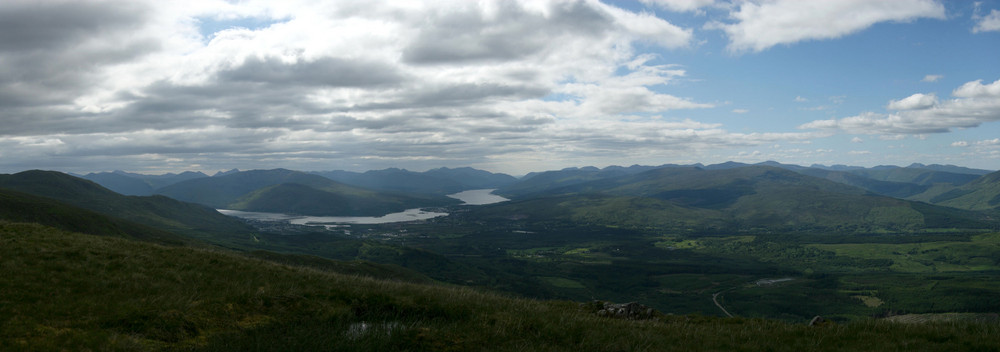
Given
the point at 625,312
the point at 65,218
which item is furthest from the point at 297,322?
the point at 65,218

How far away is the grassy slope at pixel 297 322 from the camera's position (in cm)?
1475

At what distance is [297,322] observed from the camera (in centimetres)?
1777

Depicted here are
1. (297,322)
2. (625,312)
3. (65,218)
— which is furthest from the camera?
(65,218)

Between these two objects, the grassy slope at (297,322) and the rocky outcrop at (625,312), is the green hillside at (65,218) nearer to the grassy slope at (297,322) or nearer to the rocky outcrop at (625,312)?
the grassy slope at (297,322)

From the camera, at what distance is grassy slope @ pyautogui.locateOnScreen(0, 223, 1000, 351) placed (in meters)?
14.8

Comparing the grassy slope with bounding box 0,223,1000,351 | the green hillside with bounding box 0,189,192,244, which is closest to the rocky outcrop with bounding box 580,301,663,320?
the grassy slope with bounding box 0,223,1000,351

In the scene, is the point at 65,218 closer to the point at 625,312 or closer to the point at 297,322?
the point at 297,322

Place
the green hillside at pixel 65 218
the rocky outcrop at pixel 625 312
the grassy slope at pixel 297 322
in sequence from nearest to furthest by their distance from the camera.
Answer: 1. the grassy slope at pixel 297 322
2. the rocky outcrop at pixel 625 312
3. the green hillside at pixel 65 218

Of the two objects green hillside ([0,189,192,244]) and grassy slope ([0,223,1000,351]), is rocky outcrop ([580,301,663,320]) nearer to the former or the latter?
grassy slope ([0,223,1000,351])

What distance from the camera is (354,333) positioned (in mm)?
15844

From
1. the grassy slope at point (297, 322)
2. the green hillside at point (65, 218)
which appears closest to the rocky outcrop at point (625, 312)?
the grassy slope at point (297, 322)

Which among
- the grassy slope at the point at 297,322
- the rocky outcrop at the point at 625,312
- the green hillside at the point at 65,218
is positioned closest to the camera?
the grassy slope at the point at 297,322

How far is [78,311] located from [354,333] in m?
10.6

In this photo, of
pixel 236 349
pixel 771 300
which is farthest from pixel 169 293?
pixel 771 300
